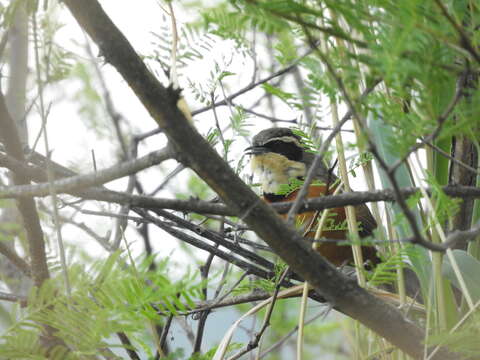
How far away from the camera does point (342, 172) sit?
4.31 ft

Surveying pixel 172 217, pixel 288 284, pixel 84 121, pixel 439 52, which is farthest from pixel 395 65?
pixel 84 121

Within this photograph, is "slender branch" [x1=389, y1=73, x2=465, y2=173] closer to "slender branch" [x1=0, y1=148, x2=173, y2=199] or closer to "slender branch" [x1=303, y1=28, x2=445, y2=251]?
"slender branch" [x1=303, y1=28, x2=445, y2=251]

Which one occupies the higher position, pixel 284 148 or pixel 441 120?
pixel 284 148

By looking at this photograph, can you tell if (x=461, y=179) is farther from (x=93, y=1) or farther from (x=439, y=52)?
(x=93, y=1)

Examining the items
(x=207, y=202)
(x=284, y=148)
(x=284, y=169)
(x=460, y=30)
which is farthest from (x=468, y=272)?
(x=284, y=148)

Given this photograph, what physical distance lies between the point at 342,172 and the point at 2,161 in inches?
27.1

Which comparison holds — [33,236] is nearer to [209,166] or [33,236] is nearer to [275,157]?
[209,166]

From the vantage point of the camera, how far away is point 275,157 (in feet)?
9.48

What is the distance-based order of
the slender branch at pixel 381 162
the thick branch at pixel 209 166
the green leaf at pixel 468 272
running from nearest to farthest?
1. the slender branch at pixel 381 162
2. the thick branch at pixel 209 166
3. the green leaf at pixel 468 272

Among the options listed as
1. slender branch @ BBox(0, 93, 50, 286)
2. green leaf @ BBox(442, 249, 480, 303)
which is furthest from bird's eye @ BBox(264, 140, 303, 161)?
slender branch @ BBox(0, 93, 50, 286)

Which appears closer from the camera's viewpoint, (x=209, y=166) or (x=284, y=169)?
(x=209, y=166)

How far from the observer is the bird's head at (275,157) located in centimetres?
280

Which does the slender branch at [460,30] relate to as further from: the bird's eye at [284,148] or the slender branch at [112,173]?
the bird's eye at [284,148]

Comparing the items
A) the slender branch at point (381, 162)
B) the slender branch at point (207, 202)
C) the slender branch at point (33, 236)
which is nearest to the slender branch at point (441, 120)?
the slender branch at point (381, 162)
